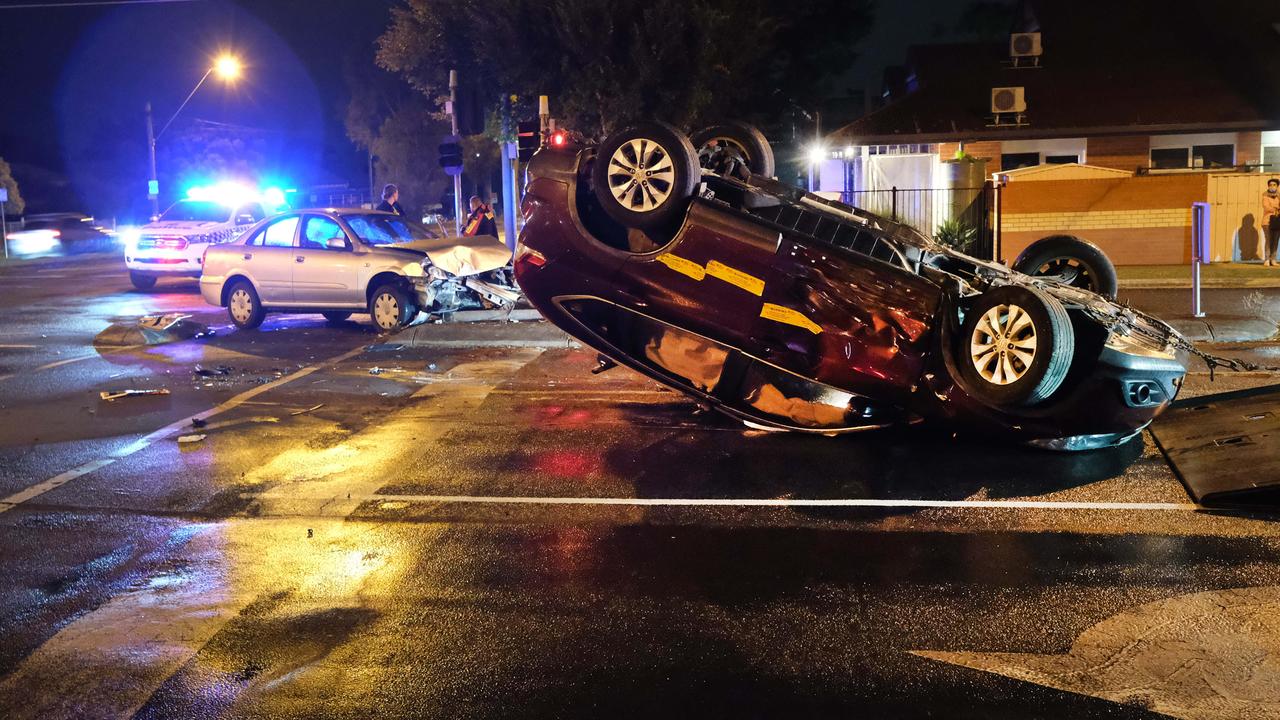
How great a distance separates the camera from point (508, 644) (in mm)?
4855

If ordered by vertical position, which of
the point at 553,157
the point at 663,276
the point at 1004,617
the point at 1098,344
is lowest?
the point at 1004,617

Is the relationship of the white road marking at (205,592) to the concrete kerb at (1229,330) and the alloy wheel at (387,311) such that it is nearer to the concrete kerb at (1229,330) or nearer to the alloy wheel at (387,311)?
the alloy wheel at (387,311)

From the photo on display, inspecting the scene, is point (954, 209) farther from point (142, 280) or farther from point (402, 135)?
point (402, 135)

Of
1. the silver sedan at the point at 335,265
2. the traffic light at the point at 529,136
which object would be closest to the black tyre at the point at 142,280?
the silver sedan at the point at 335,265

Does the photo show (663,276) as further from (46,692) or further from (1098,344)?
(46,692)

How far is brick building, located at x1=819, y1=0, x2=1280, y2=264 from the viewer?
21.4m

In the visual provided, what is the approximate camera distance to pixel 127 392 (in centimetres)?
1102

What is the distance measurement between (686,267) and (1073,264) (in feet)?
11.0

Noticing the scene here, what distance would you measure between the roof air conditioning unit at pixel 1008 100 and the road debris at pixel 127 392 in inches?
806

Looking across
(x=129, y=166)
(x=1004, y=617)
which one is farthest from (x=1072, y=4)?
(x=129, y=166)

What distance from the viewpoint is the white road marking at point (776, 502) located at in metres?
6.62

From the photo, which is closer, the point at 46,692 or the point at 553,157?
the point at 46,692

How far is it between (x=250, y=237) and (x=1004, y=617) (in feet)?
44.2

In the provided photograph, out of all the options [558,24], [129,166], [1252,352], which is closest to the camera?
[1252,352]
